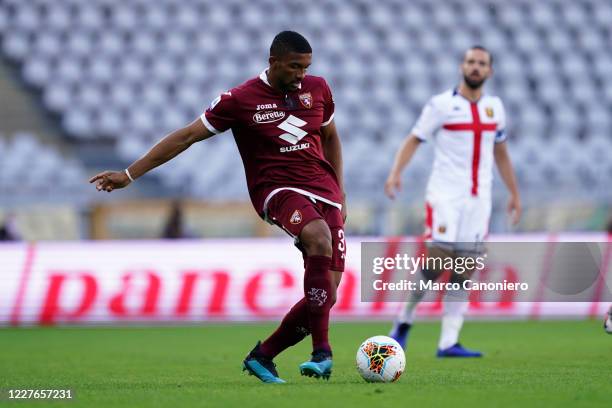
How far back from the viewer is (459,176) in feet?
30.6

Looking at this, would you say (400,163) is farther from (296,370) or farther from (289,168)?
(289,168)

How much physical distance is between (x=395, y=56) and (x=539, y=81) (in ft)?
9.63

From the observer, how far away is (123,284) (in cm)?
1516

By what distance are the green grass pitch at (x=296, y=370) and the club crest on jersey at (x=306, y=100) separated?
162cm

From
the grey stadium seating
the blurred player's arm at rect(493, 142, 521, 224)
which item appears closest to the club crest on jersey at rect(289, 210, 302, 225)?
the blurred player's arm at rect(493, 142, 521, 224)

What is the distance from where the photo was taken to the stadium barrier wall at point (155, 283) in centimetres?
1507

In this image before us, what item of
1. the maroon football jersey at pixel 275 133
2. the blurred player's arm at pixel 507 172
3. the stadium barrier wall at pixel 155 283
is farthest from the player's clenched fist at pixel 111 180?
the stadium barrier wall at pixel 155 283

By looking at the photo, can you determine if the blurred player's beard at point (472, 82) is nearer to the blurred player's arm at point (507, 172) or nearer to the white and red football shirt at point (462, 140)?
the white and red football shirt at point (462, 140)

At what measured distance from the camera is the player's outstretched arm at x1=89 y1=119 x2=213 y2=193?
6.46 meters

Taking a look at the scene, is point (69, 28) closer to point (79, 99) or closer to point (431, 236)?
point (79, 99)

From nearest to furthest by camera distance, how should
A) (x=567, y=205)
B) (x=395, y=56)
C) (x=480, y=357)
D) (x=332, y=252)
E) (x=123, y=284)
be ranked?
(x=332, y=252) < (x=480, y=357) < (x=123, y=284) < (x=567, y=205) < (x=395, y=56)

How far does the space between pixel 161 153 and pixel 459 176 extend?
3.49 meters

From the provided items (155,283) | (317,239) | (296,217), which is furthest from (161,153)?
(155,283)

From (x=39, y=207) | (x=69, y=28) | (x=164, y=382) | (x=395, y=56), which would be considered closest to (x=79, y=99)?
(x=69, y=28)
